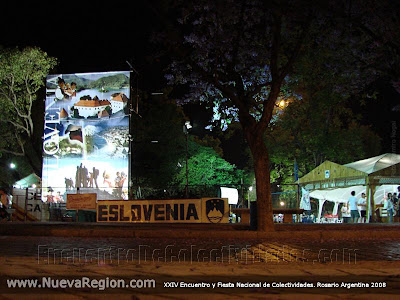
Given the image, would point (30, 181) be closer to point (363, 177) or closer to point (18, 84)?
point (18, 84)

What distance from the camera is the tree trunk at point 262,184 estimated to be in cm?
1302

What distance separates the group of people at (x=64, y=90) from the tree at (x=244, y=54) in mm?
17471

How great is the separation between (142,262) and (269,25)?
32.1 ft

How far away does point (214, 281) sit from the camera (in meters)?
5.55

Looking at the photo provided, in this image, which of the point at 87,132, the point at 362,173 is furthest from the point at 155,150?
the point at 362,173

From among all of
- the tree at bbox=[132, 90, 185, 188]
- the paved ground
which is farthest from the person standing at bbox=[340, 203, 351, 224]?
the tree at bbox=[132, 90, 185, 188]

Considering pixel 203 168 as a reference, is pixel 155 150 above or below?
above

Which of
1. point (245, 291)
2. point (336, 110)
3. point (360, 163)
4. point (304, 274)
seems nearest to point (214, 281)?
point (245, 291)

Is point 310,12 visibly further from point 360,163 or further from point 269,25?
point 360,163

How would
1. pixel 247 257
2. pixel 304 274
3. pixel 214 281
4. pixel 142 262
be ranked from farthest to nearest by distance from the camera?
pixel 247 257, pixel 142 262, pixel 304 274, pixel 214 281

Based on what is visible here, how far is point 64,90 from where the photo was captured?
31156 mm

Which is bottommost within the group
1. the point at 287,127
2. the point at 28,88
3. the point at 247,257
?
the point at 247,257

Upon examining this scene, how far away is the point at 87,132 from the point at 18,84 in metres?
6.93

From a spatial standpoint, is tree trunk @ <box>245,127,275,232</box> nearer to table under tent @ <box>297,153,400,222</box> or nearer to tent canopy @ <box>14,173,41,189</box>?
table under tent @ <box>297,153,400,222</box>
